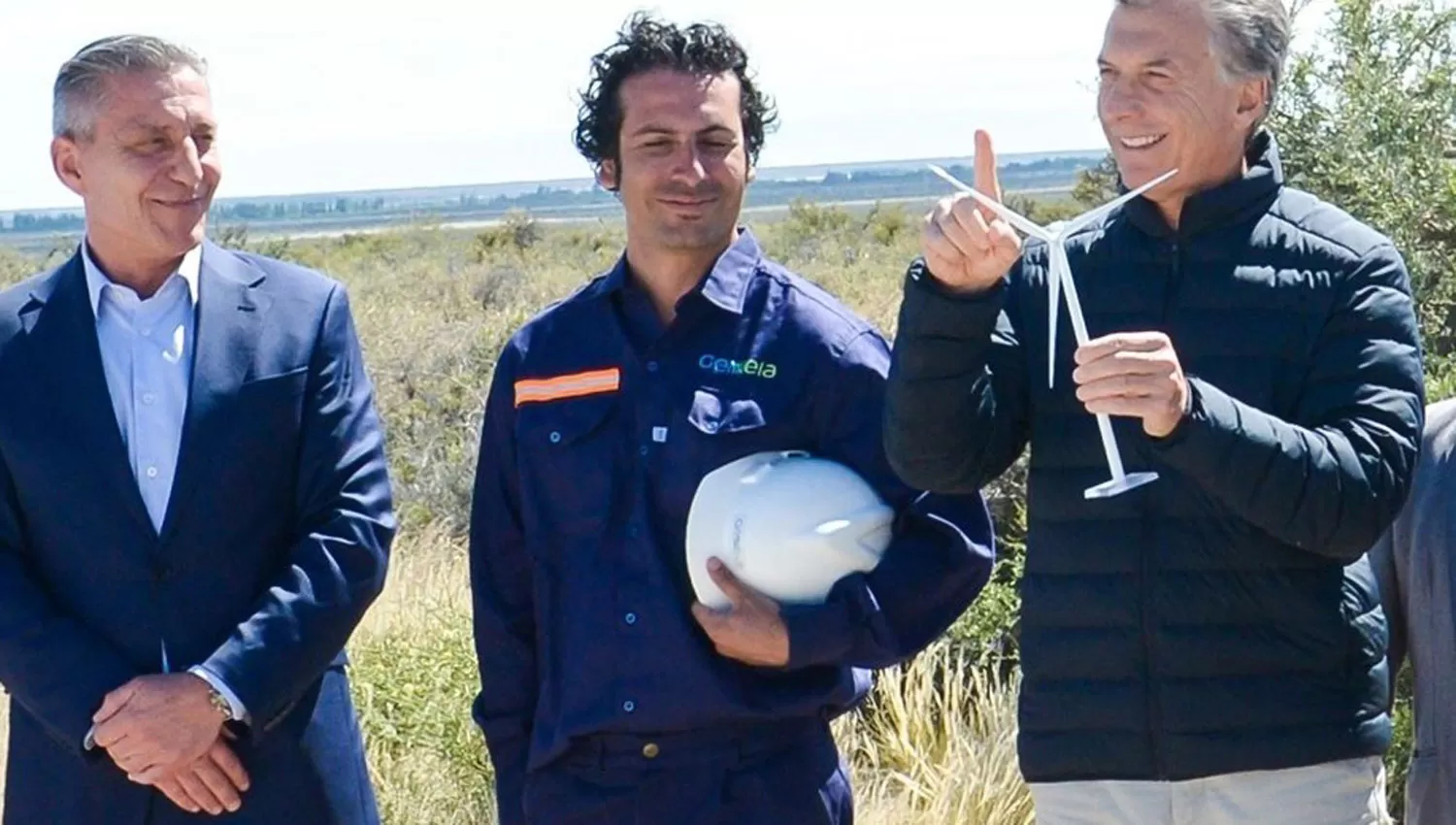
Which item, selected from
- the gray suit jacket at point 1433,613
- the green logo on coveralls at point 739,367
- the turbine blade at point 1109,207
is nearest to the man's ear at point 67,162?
the green logo on coveralls at point 739,367

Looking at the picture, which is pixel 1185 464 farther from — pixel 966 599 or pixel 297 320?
pixel 297 320

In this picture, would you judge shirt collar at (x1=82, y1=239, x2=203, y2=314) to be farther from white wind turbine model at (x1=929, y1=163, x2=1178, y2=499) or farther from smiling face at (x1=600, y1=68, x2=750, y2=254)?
white wind turbine model at (x1=929, y1=163, x2=1178, y2=499)

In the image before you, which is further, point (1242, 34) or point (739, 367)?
point (739, 367)

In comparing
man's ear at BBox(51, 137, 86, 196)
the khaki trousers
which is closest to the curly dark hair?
man's ear at BBox(51, 137, 86, 196)

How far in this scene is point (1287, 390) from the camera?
3.53 m

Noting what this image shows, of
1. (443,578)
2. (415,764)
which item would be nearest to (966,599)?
(415,764)

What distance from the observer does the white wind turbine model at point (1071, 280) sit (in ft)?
10.9

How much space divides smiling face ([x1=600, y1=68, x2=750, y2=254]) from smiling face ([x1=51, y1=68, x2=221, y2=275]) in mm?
890

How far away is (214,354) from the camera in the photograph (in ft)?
14.1

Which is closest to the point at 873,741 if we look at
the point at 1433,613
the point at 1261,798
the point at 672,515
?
the point at 672,515

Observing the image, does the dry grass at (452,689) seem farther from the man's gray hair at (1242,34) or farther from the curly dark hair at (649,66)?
the man's gray hair at (1242,34)

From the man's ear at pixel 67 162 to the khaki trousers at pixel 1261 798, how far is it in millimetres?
2361

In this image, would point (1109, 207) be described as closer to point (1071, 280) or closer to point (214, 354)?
point (1071, 280)

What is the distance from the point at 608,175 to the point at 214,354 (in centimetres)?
85
